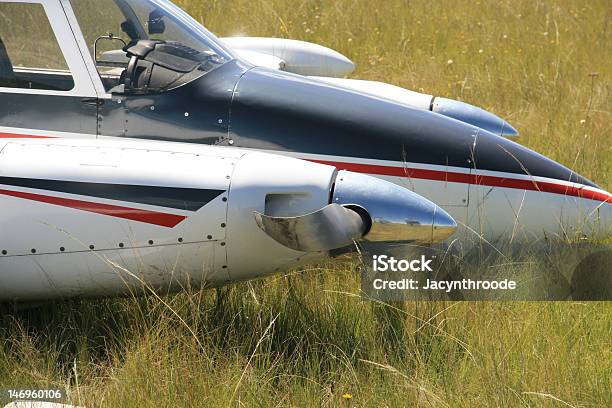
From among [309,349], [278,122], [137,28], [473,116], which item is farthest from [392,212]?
[473,116]

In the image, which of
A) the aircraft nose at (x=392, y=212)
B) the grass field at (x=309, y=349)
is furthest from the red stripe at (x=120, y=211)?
the aircraft nose at (x=392, y=212)

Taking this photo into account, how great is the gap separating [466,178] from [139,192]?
2.01m

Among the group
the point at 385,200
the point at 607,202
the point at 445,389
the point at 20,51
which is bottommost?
the point at 445,389

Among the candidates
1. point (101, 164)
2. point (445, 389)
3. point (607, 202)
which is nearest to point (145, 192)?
point (101, 164)

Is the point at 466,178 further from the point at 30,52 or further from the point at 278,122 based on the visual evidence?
the point at 30,52

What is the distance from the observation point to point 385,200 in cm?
493

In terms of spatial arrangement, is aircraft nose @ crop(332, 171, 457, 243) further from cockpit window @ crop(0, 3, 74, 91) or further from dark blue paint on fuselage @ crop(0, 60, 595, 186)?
cockpit window @ crop(0, 3, 74, 91)

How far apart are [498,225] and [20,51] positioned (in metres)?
2.85

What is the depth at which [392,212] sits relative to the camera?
4.91 metres

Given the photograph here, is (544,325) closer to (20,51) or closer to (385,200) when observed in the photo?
(385,200)

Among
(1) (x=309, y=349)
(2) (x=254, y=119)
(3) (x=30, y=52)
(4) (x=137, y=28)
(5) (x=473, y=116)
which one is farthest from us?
(5) (x=473, y=116)

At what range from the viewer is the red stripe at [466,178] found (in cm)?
606

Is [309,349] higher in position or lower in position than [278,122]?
lower

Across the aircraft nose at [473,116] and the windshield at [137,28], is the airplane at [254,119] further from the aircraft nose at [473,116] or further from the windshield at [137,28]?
the aircraft nose at [473,116]
